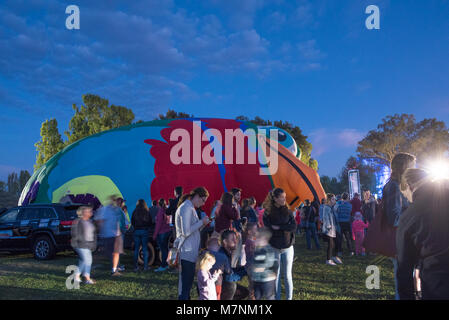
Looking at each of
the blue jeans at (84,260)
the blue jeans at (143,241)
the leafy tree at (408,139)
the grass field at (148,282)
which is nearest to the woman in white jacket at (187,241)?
the grass field at (148,282)

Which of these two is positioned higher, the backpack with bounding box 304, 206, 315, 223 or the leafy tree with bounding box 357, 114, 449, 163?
the leafy tree with bounding box 357, 114, 449, 163

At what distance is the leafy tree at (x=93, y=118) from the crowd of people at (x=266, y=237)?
2565 centimetres

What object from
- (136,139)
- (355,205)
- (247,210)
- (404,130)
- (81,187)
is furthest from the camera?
(404,130)

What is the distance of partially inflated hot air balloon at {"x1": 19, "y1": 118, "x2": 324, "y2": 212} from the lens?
1444 cm

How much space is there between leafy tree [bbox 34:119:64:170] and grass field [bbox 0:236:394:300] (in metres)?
24.5

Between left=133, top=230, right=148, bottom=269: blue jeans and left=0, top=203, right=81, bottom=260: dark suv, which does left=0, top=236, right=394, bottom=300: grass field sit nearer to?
left=133, top=230, right=148, bottom=269: blue jeans

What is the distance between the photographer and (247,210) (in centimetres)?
882

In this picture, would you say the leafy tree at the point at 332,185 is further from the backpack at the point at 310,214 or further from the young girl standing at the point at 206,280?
the young girl standing at the point at 206,280

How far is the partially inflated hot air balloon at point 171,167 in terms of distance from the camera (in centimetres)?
1444

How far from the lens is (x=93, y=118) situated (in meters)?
33.1

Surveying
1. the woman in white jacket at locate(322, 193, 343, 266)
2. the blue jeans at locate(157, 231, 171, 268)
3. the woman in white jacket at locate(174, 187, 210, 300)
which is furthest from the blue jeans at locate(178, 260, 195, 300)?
the woman in white jacket at locate(322, 193, 343, 266)
